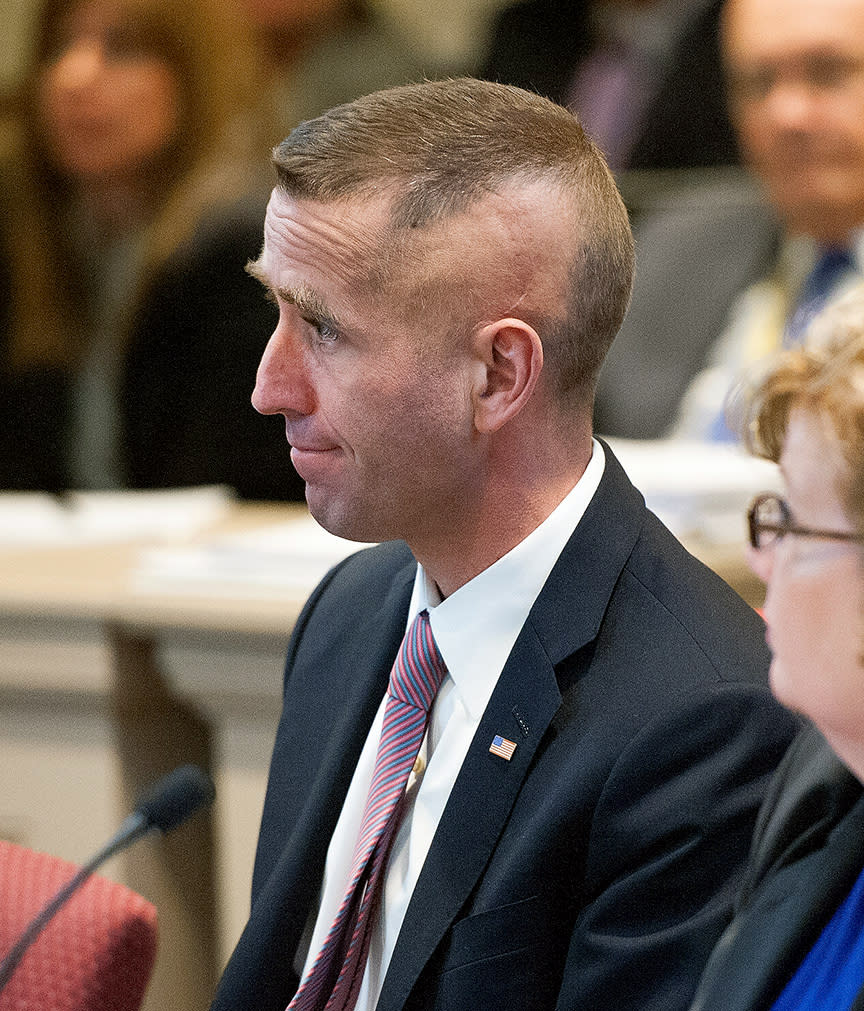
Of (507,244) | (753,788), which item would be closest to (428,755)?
(753,788)

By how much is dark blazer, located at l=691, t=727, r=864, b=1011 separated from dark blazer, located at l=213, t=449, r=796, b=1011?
0.09 m

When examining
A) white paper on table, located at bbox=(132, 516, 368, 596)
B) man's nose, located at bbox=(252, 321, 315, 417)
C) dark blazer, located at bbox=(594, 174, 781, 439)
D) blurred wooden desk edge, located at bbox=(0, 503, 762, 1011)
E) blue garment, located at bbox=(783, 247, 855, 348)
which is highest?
man's nose, located at bbox=(252, 321, 315, 417)

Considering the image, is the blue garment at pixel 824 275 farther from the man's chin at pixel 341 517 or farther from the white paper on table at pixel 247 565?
the man's chin at pixel 341 517

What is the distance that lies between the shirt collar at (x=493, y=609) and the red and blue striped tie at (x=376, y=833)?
1.4 inches

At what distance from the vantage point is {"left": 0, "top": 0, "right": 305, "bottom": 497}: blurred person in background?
11.8 feet

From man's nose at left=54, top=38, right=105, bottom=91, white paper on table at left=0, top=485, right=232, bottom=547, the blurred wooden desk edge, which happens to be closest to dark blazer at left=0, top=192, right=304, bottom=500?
white paper on table at left=0, top=485, right=232, bottom=547

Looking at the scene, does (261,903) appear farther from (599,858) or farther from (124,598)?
(124,598)

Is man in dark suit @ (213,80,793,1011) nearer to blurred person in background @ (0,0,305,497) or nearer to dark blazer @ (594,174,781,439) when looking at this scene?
dark blazer @ (594,174,781,439)

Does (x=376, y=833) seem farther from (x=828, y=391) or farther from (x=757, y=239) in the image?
(x=757, y=239)

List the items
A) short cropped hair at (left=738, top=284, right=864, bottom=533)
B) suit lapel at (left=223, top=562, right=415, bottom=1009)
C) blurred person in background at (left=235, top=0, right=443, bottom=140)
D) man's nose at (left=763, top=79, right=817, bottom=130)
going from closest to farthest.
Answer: short cropped hair at (left=738, top=284, right=864, bottom=533) < suit lapel at (left=223, top=562, right=415, bottom=1009) < man's nose at (left=763, top=79, right=817, bottom=130) < blurred person in background at (left=235, top=0, right=443, bottom=140)

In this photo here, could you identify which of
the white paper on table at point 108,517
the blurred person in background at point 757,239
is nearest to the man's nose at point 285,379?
the white paper on table at point 108,517

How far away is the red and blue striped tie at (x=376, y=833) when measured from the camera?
138cm

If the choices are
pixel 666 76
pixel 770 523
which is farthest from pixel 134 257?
pixel 770 523

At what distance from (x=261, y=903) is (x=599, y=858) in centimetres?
43
